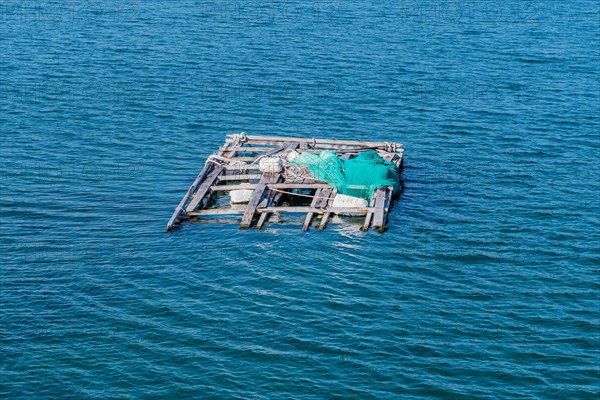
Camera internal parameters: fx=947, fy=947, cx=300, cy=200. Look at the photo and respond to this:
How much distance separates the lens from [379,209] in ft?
140

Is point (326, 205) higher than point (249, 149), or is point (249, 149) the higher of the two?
point (249, 149)

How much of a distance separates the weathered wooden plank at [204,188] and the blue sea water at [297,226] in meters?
1.35

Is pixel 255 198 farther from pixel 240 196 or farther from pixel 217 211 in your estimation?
pixel 217 211

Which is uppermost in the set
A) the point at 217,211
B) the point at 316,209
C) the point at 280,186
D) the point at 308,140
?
the point at 308,140

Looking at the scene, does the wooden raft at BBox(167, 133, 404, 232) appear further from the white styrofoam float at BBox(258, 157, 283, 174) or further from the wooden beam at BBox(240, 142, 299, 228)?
the white styrofoam float at BBox(258, 157, 283, 174)

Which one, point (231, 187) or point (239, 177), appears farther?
point (239, 177)

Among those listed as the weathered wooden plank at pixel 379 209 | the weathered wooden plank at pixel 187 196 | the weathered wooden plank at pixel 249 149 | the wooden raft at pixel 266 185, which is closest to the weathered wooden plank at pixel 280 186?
the wooden raft at pixel 266 185

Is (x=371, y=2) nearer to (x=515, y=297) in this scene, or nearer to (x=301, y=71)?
(x=301, y=71)

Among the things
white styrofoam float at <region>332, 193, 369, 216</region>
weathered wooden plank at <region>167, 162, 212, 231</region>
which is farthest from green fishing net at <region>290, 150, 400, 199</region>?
weathered wooden plank at <region>167, 162, 212, 231</region>

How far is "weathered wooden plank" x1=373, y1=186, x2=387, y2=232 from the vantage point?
1631 inches

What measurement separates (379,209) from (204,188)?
8510 millimetres

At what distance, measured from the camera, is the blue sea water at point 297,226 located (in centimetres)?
3219

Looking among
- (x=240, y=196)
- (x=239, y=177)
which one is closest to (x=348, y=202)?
(x=240, y=196)

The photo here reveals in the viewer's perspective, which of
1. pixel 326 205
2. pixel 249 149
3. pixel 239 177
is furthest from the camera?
pixel 249 149
